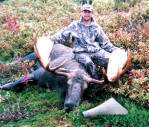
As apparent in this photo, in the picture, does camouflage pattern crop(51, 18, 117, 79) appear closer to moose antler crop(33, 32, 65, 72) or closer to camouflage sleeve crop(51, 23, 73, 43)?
camouflage sleeve crop(51, 23, 73, 43)

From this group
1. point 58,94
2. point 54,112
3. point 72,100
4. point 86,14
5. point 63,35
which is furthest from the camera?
point 63,35

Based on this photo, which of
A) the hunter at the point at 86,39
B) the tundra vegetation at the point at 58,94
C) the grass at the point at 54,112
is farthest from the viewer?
the hunter at the point at 86,39

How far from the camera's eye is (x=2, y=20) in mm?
9891

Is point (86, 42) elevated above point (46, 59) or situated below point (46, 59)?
above

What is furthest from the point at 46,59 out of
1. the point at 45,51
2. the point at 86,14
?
the point at 86,14

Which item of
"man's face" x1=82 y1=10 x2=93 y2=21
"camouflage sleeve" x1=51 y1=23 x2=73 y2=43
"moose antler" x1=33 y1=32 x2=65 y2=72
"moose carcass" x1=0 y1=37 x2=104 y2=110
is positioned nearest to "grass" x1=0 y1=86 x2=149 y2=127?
"moose carcass" x1=0 y1=37 x2=104 y2=110

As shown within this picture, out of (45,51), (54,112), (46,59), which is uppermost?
(45,51)

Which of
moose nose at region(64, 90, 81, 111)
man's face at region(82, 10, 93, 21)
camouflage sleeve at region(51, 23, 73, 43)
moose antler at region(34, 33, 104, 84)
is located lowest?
moose nose at region(64, 90, 81, 111)

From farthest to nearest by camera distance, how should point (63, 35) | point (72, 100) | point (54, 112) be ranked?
1. point (63, 35)
2. point (54, 112)
3. point (72, 100)

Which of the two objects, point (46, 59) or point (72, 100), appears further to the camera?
point (46, 59)

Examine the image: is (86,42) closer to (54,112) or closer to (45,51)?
(45,51)

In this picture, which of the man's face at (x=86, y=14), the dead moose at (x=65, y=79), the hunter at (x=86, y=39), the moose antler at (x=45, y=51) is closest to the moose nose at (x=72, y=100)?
the dead moose at (x=65, y=79)

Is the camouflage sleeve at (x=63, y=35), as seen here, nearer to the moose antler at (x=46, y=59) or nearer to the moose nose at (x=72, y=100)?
the moose antler at (x=46, y=59)

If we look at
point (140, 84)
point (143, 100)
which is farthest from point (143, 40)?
point (143, 100)
